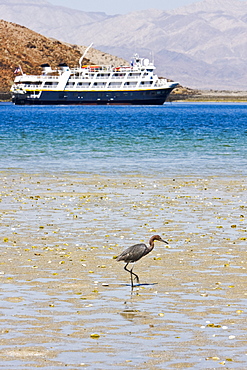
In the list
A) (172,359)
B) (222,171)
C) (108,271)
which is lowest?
(222,171)

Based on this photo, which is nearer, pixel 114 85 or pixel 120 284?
pixel 120 284

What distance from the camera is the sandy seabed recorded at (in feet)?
31.7

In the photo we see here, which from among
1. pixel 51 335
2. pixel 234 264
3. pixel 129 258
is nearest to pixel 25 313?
pixel 51 335

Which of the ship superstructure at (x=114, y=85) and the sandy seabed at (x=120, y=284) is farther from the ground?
the sandy seabed at (x=120, y=284)

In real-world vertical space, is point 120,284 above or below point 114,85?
above

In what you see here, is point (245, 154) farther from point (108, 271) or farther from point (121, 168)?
point (108, 271)

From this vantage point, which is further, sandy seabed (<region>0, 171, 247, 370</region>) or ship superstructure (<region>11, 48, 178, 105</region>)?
ship superstructure (<region>11, 48, 178, 105</region>)

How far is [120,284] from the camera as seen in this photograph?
13469 millimetres

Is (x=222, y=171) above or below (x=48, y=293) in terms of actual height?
below

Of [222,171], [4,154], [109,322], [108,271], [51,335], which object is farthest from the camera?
[4,154]

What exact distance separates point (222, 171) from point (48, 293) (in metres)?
23.8

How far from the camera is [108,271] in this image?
571 inches

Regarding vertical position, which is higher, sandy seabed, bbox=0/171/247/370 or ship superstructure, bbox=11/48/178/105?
sandy seabed, bbox=0/171/247/370

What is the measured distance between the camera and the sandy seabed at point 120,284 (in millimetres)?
9672
